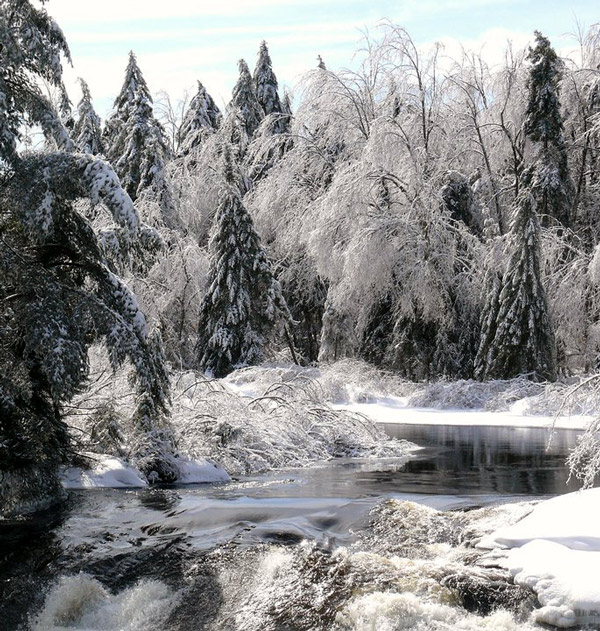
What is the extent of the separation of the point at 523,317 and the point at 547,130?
7.61 metres

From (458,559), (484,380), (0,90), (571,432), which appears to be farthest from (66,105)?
(458,559)

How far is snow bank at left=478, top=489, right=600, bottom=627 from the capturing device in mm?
6254

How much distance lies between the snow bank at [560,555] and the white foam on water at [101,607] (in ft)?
9.46

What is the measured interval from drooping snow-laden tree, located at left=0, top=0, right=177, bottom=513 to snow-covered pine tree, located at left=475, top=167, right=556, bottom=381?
13.8 meters

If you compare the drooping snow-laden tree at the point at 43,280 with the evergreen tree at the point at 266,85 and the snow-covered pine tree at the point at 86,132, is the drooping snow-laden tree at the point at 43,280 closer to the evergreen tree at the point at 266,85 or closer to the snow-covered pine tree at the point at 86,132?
the snow-covered pine tree at the point at 86,132

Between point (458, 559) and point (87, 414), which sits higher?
point (87, 414)

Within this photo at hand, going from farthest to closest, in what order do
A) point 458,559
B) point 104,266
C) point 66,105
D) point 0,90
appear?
point 66,105
point 104,266
point 0,90
point 458,559

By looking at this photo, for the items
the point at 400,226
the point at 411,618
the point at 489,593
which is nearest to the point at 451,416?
the point at 400,226

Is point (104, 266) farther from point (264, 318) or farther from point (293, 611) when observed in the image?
point (264, 318)

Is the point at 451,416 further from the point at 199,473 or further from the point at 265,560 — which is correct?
the point at 265,560

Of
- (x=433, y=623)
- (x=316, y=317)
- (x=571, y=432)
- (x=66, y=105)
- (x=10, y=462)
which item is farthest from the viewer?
(x=66, y=105)

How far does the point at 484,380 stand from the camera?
22219 millimetres

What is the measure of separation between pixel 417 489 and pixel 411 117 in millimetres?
18636

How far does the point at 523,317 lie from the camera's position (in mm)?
22000
